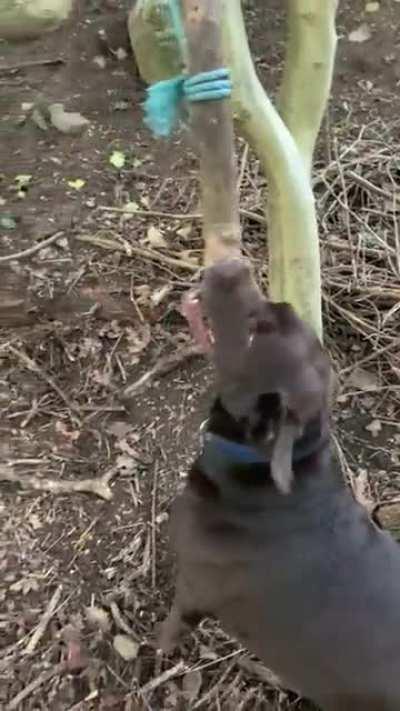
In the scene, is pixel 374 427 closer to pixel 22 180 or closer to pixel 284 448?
pixel 284 448

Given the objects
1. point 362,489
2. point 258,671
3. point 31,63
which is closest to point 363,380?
point 362,489

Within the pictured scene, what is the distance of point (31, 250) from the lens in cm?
337

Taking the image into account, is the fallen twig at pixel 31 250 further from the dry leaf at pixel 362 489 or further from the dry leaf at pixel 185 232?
the dry leaf at pixel 362 489

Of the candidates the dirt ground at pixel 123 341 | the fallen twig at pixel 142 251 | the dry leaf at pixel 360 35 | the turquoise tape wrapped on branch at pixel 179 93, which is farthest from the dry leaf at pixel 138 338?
the dry leaf at pixel 360 35

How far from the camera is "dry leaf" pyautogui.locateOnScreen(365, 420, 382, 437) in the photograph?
304 centimetres

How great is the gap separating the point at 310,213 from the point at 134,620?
105 centimetres

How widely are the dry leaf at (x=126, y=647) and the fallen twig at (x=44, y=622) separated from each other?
0.17m

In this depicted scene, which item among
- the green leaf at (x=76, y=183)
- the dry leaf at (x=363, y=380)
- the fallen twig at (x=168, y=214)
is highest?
the green leaf at (x=76, y=183)

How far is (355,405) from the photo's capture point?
10.1 feet

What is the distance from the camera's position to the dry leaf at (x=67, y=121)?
3.71 m

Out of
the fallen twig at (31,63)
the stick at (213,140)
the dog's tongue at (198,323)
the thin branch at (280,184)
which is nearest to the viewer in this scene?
the stick at (213,140)

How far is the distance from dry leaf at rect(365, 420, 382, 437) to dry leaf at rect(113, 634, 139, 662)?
0.87 metres

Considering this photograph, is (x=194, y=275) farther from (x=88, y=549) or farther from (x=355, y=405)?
(x=88, y=549)

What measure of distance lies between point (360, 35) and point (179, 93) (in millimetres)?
2114
